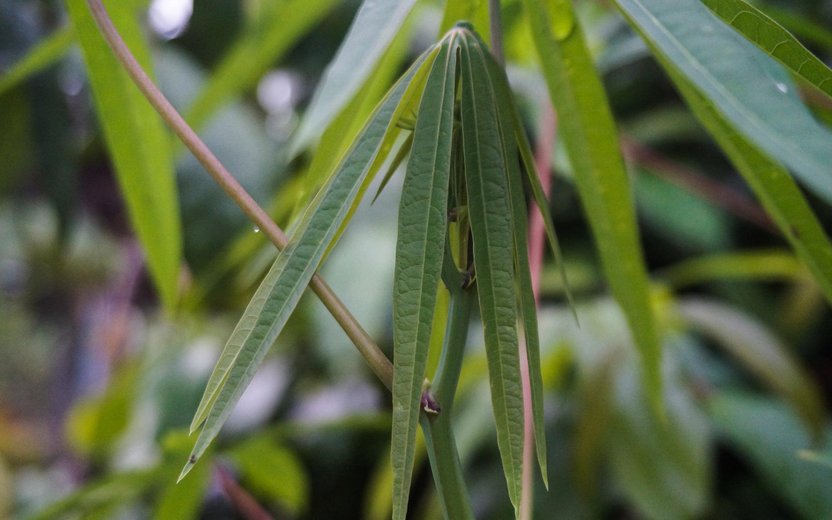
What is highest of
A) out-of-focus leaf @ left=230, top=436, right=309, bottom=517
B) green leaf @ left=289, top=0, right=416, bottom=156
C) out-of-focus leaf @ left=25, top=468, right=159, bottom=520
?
green leaf @ left=289, top=0, right=416, bottom=156

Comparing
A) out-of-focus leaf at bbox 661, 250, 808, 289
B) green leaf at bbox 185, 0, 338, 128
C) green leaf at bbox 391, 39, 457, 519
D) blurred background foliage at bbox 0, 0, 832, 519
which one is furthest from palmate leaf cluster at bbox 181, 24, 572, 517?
out-of-focus leaf at bbox 661, 250, 808, 289

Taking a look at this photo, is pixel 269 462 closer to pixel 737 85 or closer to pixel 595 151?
pixel 595 151

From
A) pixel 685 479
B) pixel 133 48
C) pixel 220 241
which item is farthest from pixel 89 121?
pixel 685 479

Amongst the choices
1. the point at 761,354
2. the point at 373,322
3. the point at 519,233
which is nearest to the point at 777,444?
the point at 761,354

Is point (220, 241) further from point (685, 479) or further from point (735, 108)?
point (735, 108)

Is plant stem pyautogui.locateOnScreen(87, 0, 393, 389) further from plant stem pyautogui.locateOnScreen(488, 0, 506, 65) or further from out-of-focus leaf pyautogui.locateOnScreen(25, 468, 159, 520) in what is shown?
out-of-focus leaf pyautogui.locateOnScreen(25, 468, 159, 520)
